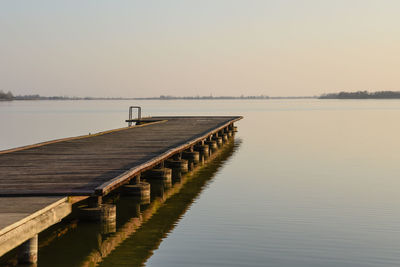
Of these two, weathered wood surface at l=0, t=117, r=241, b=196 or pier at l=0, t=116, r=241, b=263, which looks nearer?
pier at l=0, t=116, r=241, b=263

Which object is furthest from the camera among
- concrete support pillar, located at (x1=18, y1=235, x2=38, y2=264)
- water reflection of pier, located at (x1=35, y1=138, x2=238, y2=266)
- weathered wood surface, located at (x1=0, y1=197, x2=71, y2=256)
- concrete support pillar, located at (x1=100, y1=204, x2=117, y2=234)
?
concrete support pillar, located at (x1=100, y1=204, x2=117, y2=234)

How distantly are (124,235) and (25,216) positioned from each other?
3423mm

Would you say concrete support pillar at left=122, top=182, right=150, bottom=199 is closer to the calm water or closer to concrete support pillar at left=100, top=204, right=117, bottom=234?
the calm water

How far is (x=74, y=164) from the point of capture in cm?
1391

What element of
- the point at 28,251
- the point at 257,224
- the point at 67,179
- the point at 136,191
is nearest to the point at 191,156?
the point at 136,191

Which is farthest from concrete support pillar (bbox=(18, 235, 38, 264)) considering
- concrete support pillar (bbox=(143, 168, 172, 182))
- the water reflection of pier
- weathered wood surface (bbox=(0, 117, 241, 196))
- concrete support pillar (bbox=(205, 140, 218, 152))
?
concrete support pillar (bbox=(205, 140, 218, 152))

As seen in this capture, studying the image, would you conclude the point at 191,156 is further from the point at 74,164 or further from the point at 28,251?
the point at 28,251

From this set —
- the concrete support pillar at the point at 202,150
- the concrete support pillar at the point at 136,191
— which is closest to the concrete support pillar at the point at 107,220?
the concrete support pillar at the point at 136,191

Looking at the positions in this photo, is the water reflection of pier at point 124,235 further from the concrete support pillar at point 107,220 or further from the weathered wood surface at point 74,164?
the weathered wood surface at point 74,164

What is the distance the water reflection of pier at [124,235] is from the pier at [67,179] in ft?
0.96

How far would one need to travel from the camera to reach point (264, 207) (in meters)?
14.5

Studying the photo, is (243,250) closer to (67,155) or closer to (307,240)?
(307,240)

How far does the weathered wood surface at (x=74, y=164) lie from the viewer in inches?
411

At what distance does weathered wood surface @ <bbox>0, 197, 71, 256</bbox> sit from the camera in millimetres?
7204
